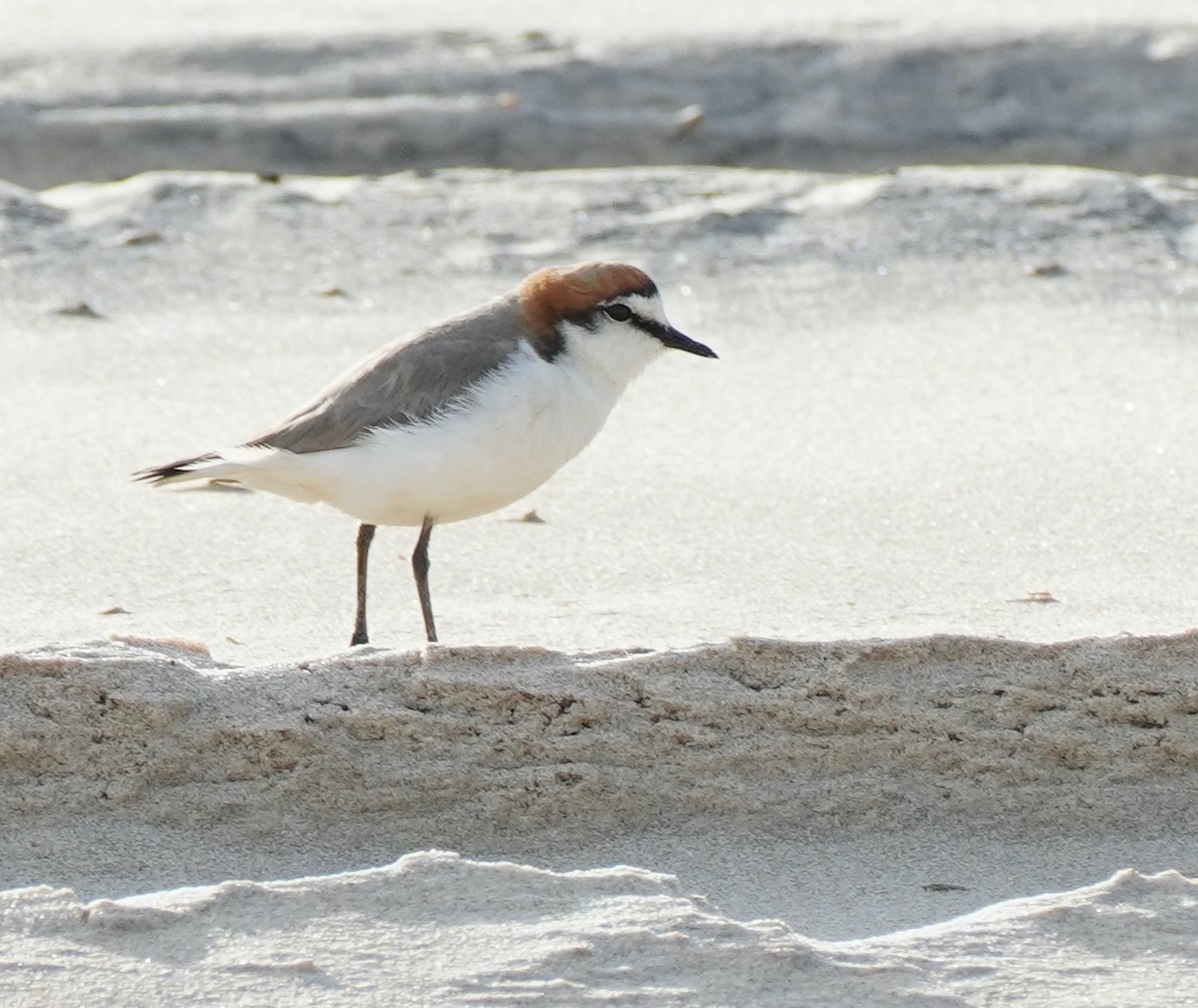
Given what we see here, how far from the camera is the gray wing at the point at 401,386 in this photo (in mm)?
3756

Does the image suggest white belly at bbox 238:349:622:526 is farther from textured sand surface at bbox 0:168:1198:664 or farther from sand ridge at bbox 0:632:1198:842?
sand ridge at bbox 0:632:1198:842

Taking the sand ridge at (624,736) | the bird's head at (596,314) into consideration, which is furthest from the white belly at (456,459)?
the sand ridge at (624,736)

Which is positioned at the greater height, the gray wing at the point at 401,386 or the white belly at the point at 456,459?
the gray wing at the point at 401,386

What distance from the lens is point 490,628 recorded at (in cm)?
378

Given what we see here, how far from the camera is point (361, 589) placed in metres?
3.68

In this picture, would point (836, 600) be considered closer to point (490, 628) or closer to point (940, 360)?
point (490, 628)

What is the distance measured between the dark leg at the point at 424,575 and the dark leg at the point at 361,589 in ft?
0.34

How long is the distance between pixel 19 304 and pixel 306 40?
8.88 ft

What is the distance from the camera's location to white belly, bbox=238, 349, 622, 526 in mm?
3697

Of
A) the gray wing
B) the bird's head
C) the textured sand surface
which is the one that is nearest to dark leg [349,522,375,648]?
the textured sand surface

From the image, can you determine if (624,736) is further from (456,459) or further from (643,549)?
(643,549)

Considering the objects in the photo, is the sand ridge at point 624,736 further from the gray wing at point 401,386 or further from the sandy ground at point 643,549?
the gray wing at point 401,386

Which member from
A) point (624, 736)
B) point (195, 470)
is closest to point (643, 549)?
point (195, 470)

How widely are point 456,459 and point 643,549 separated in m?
0.68
